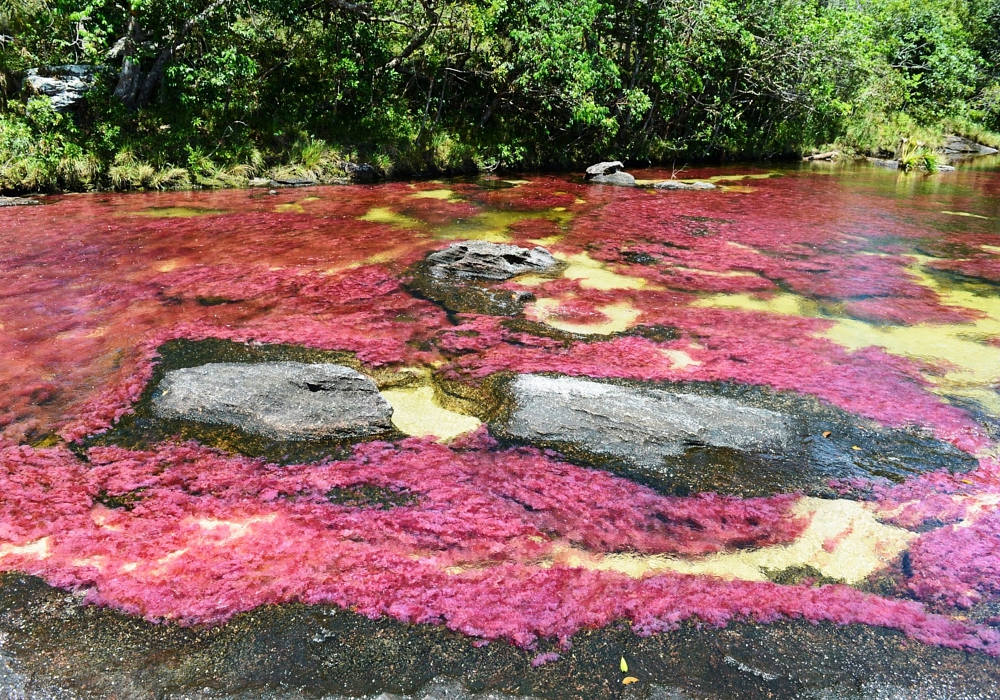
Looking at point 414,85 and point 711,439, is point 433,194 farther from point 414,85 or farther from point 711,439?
point 711,439

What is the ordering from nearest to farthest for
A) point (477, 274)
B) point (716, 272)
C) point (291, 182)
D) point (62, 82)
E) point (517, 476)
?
1. point (517, 476)
2. point (477, 274)
3. point (716, 272)
4. point (62, 82)
5. point (291, 182)

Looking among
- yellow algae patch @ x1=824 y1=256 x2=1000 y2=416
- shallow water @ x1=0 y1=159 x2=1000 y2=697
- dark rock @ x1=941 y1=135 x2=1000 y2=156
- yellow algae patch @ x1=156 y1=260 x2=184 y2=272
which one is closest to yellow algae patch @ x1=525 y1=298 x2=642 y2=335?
shallow water @ x1=0 y1=159 x2=1000 y2=697

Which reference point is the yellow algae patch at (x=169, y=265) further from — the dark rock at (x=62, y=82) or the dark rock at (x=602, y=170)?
the dark rock at (x=602, y=170)

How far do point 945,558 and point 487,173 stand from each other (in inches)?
435

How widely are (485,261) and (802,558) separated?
4.11 metres

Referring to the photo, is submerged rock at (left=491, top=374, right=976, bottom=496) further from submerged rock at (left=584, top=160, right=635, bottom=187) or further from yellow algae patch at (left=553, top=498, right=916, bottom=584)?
submerged rock at (left=584, top=160, right=635, bottom=187)

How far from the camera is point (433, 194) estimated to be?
10.5 m

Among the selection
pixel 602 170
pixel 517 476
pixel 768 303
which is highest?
pixel 602 170

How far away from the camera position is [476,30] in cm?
1200

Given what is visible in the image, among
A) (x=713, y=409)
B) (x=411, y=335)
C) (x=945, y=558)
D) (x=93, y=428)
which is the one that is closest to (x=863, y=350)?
(x=713, y=409)

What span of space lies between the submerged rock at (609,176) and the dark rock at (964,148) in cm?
1140

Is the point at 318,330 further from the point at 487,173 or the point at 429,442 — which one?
the point at 487,173

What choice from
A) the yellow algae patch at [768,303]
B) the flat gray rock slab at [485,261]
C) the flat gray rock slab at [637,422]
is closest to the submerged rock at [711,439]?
the flat gray rock slab at [637,422]

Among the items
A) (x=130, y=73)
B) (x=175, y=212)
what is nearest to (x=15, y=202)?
(x=175, y=212)
